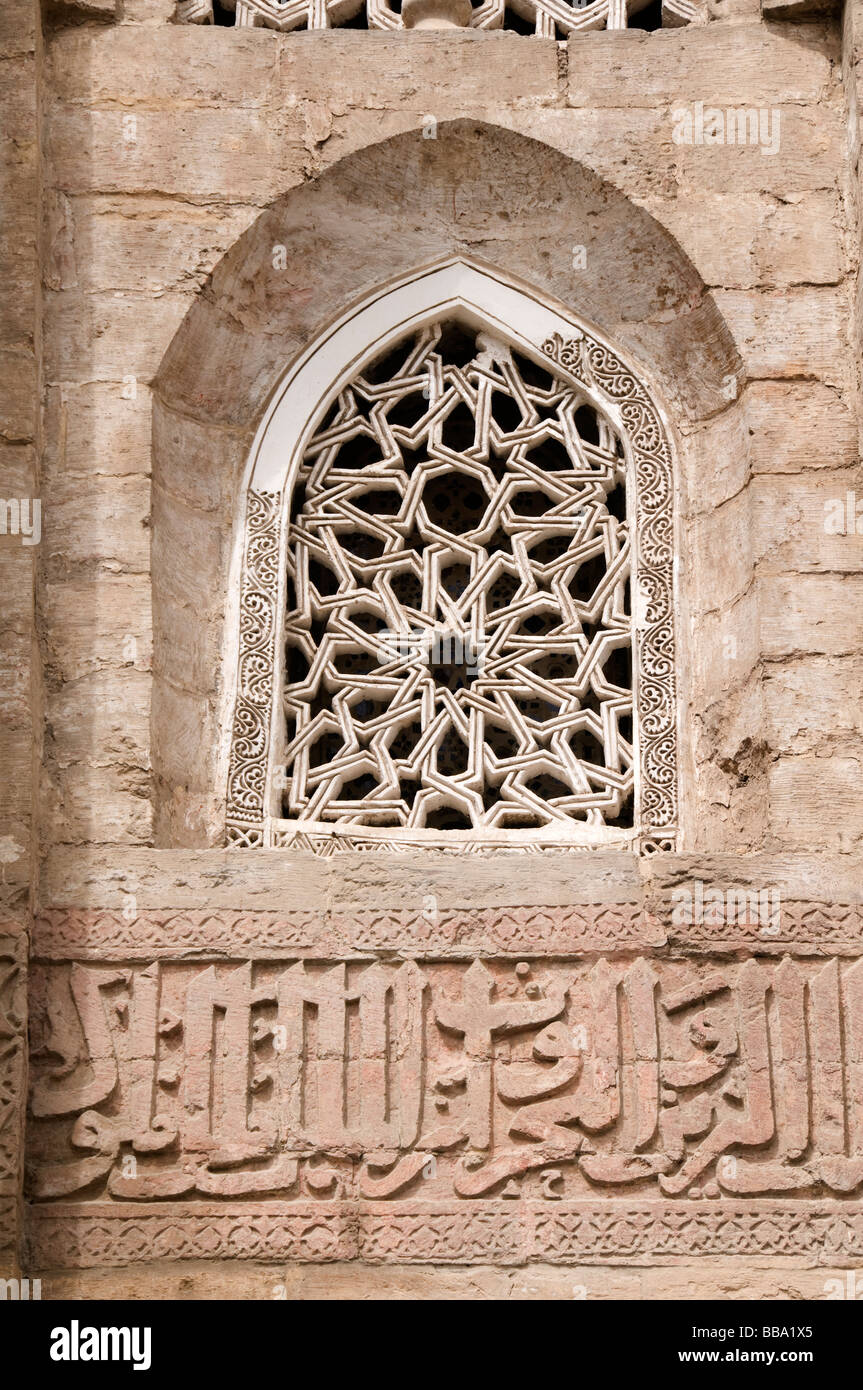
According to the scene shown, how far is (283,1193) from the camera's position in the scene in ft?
20.8

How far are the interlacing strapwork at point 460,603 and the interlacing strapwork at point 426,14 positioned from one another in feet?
3.35

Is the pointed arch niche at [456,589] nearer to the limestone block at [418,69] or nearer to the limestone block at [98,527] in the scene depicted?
the limestone block at [98,527]

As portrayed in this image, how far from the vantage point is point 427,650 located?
7262mm

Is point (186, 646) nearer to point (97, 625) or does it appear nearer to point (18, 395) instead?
point (97, 625)

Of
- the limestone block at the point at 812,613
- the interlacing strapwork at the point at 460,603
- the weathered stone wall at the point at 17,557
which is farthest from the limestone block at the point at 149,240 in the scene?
the limestone block at the point at 812,613

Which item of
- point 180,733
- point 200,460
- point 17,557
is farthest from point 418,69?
point 180,733

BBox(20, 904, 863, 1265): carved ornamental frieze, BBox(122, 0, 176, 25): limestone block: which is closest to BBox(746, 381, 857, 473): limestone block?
BBox(20, 904, 863, 1265): carved ornamental frieze

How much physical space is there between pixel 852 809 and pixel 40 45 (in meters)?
3.40

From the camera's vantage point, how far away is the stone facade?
636 cm

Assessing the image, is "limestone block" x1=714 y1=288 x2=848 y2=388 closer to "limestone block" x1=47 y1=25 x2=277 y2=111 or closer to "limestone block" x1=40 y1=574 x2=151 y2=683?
"limestone block" x1=47 y1=25 x2=277 y2=111

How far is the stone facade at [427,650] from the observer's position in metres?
6.36

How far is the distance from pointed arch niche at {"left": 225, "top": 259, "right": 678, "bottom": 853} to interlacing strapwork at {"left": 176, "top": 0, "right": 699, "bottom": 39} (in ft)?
2.79

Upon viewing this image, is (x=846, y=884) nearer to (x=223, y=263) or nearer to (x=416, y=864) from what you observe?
(x=416, y=864)

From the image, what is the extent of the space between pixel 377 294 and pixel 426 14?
0.94 meters
